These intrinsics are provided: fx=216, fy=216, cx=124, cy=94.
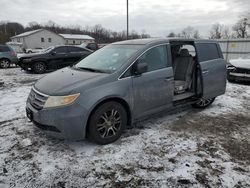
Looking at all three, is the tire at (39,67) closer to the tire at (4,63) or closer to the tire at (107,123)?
the tire at (4,63)

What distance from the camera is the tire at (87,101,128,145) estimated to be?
131 inches

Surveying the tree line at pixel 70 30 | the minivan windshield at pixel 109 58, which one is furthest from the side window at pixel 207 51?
the tree line at pixel 70 30

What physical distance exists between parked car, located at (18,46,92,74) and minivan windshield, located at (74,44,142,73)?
274 inches

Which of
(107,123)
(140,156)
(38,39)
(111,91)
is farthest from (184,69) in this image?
(38,39)

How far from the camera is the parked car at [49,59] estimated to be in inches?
433

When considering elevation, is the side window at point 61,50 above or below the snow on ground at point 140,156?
above

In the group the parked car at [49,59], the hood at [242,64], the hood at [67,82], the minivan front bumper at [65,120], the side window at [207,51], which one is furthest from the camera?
the parked car at [49,59]

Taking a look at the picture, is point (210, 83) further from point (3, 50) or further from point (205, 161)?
point (3, 50)

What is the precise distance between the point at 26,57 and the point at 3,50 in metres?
3.23

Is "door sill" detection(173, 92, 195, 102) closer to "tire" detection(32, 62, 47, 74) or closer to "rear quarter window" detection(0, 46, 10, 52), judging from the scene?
"tire" detection(32, 62, 47, 74)

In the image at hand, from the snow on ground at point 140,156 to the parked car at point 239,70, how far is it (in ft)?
13.5

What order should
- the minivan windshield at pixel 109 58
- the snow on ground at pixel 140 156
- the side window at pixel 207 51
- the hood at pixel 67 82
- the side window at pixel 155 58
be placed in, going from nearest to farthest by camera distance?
the snow on ground at pixel 140 156, the hood at pixel 67 82, the minivan windshield at pixel 109 58, the side window at pixel 155 58, the side window at pixel 207 51

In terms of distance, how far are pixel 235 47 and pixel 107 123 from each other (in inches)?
530

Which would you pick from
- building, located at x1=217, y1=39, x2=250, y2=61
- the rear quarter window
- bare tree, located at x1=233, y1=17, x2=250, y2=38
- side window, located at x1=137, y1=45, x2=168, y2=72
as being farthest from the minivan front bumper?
bare tree, located at x1=233, y1=17, x2=250, y2=38
